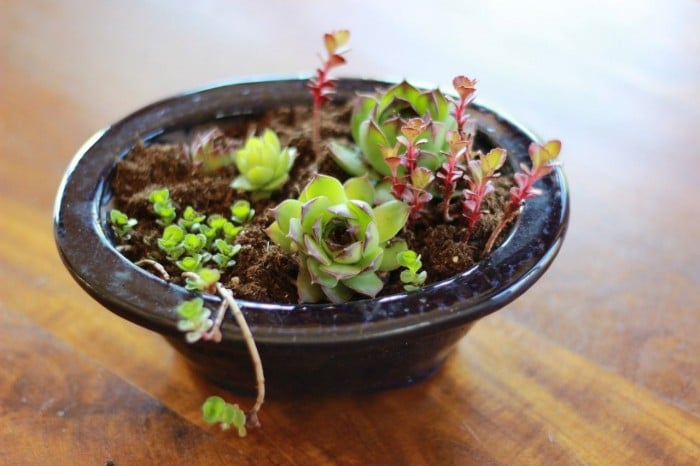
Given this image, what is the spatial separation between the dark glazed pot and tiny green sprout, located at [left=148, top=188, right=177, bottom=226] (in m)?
0.05

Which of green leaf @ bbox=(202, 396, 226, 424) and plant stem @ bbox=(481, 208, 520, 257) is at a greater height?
plant stem @ bbox=(481, 208, 520, 257)

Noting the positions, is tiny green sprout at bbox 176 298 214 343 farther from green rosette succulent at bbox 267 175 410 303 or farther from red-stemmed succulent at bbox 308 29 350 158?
red-stemmed succulent at bbox 308 29 350 158

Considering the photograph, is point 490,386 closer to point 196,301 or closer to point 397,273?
point 397,273

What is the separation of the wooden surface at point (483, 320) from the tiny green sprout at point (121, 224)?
0.45 ft

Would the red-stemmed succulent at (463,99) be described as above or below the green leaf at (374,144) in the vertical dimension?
above

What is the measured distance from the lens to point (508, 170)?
2.37 ft

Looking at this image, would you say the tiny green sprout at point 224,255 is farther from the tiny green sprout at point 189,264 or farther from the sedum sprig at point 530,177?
the sedum sprig at point 530,177

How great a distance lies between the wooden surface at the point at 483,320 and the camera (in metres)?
0.66

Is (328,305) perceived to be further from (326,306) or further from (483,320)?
(483,320)

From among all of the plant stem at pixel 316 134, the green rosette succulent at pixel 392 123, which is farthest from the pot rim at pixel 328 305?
the plant stem at pixel 316 134

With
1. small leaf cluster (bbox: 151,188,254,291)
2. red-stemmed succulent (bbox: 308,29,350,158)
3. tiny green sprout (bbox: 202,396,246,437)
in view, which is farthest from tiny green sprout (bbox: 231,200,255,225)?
tiny green sprout (bbox: 202,396,246,437)

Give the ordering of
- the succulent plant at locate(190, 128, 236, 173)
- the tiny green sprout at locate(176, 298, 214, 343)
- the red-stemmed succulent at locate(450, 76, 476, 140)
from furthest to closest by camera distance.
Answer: the succulent plant at locate(190, 128, 236, 173)
the red-stemmed succulent at locate(450, 76, 476, 140)
the tiny green sprout at locate(176, 298, 214, 343)

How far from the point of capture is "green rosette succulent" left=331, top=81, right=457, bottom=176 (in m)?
0.66

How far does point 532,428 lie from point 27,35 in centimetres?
108
